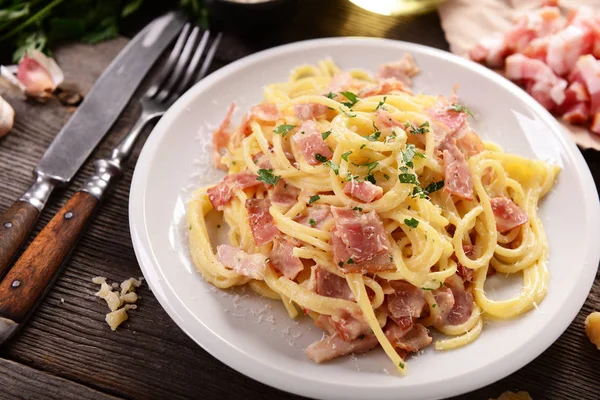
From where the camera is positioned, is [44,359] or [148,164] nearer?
[44,359]

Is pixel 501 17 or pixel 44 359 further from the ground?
pixel 501 17

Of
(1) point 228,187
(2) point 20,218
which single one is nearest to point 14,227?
(2) point 20,218

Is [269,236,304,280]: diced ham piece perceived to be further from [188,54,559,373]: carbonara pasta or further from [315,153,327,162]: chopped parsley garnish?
[315,153,327,162]: chopped parsley garnish

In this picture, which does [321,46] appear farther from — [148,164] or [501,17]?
[501,17]

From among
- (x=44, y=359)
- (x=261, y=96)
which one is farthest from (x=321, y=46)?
(x=44, y=359)

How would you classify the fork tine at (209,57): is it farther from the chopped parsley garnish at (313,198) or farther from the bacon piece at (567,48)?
the bacon piece at (567,48)

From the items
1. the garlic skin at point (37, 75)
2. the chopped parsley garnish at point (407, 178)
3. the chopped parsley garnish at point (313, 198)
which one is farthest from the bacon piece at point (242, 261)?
the garlic skin at point (37, 75)

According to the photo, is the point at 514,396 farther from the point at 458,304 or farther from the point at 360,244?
the point at 360,244
